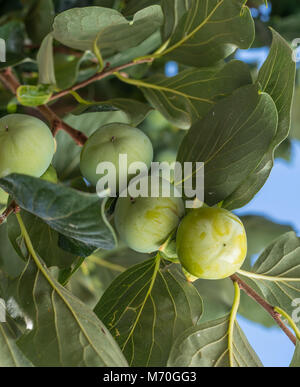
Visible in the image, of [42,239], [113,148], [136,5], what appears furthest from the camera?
[136,5]

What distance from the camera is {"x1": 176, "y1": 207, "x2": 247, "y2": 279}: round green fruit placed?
58 cm

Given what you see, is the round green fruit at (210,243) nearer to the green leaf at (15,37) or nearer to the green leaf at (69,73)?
the green leaf at (69,73)

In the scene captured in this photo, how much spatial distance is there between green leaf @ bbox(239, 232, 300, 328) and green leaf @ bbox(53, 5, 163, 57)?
36cm

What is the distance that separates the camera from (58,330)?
1.99ft

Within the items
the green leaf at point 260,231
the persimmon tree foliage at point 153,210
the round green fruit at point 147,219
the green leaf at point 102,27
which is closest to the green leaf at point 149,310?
the persimmon tree foliage at point 153,210

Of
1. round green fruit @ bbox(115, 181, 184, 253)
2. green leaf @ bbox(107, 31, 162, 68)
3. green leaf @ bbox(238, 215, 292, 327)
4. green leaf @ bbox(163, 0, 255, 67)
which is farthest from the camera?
green leaf @ bbox(238, 215, 292, 327)

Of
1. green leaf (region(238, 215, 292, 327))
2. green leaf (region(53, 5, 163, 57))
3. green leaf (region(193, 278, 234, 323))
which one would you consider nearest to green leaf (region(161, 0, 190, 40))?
green leaf (region(53, 5, 163, 57))

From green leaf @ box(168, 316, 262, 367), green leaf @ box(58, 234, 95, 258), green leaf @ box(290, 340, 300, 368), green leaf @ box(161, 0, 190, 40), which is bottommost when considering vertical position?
green leaf @ box(290, 340, 300, 368)

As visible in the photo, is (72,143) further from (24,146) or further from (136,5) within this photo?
(24,146)

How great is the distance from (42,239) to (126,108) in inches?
9.7

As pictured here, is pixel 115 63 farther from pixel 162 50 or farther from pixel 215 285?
pixel 215 285

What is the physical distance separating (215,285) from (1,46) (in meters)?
0.66

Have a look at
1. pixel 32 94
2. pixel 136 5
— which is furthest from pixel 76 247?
pixel 136 5

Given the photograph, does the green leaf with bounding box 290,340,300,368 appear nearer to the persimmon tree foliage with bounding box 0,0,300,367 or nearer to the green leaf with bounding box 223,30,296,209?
the persimmon tree foliage with bounding box 0,0,300,367
